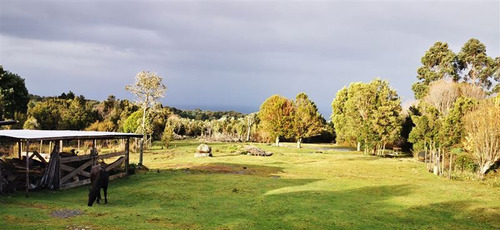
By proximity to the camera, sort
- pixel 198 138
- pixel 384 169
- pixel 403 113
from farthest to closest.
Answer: pixel 198 138, pixel 403 113, pixel 384 169

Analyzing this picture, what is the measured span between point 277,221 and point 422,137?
3903cm

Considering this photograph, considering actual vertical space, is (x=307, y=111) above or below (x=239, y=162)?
above

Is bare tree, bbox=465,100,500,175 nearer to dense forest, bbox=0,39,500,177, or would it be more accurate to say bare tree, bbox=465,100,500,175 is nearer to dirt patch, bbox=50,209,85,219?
dense forest, bbox=0,39,500,177

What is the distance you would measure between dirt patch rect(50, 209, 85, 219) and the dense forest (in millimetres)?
28524

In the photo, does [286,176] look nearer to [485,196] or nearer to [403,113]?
[485,196]

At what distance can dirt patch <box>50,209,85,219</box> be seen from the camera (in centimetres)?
1458

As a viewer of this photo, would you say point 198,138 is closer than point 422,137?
No

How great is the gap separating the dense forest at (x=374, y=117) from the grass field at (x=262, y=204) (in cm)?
960

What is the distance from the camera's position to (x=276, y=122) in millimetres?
63969

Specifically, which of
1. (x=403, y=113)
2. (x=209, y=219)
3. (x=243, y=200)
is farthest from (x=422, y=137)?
(x=209, y=219)

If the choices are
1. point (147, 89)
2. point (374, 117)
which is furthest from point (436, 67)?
point (147, 89)

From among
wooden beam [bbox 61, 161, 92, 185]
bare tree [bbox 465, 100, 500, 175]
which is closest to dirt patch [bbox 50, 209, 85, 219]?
wooden beam [bbox 61, 161, 92, 185]

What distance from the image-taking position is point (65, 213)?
1502 centimetres

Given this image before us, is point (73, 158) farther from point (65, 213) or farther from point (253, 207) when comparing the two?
point (253, 207)
